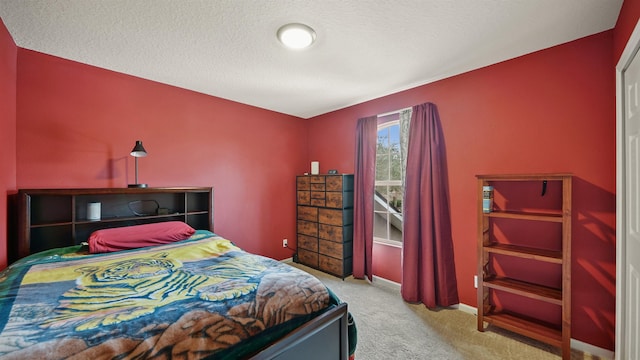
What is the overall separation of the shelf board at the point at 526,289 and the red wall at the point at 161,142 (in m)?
2.69

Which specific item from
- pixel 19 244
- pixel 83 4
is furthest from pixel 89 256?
pixel 83 4

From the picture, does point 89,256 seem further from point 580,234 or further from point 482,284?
point 580,234

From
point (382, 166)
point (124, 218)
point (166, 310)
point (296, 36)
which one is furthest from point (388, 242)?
A: point (124, 218)

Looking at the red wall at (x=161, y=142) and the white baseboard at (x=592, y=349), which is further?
the red wall at (x=161, y=142)

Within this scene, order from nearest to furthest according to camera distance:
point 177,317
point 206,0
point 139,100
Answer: point 177,317 < point 206,0 < point 139,100

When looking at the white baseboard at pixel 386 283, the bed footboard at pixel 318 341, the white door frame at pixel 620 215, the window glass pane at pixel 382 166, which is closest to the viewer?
the bed footboard at pixel 318 341

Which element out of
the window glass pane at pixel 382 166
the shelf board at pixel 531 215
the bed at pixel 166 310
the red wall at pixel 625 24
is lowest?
the bed at pixel 166 310

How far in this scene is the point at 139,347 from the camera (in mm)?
892

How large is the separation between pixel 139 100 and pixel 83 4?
1182mm

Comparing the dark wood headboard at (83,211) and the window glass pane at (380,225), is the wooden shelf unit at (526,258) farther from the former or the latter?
the dark wood headboard at (83,211)

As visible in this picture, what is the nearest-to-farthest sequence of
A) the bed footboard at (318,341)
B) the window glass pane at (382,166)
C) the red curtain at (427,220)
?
the bed footboard at (318,341)
the red curtain at (427,220)
the window glass pane at (382,166)

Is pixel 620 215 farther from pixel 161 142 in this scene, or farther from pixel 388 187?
pixel 161 142

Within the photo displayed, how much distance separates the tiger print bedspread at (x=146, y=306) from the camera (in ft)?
2.92

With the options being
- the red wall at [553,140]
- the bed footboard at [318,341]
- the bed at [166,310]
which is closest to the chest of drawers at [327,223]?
the red wall at [553,140]
